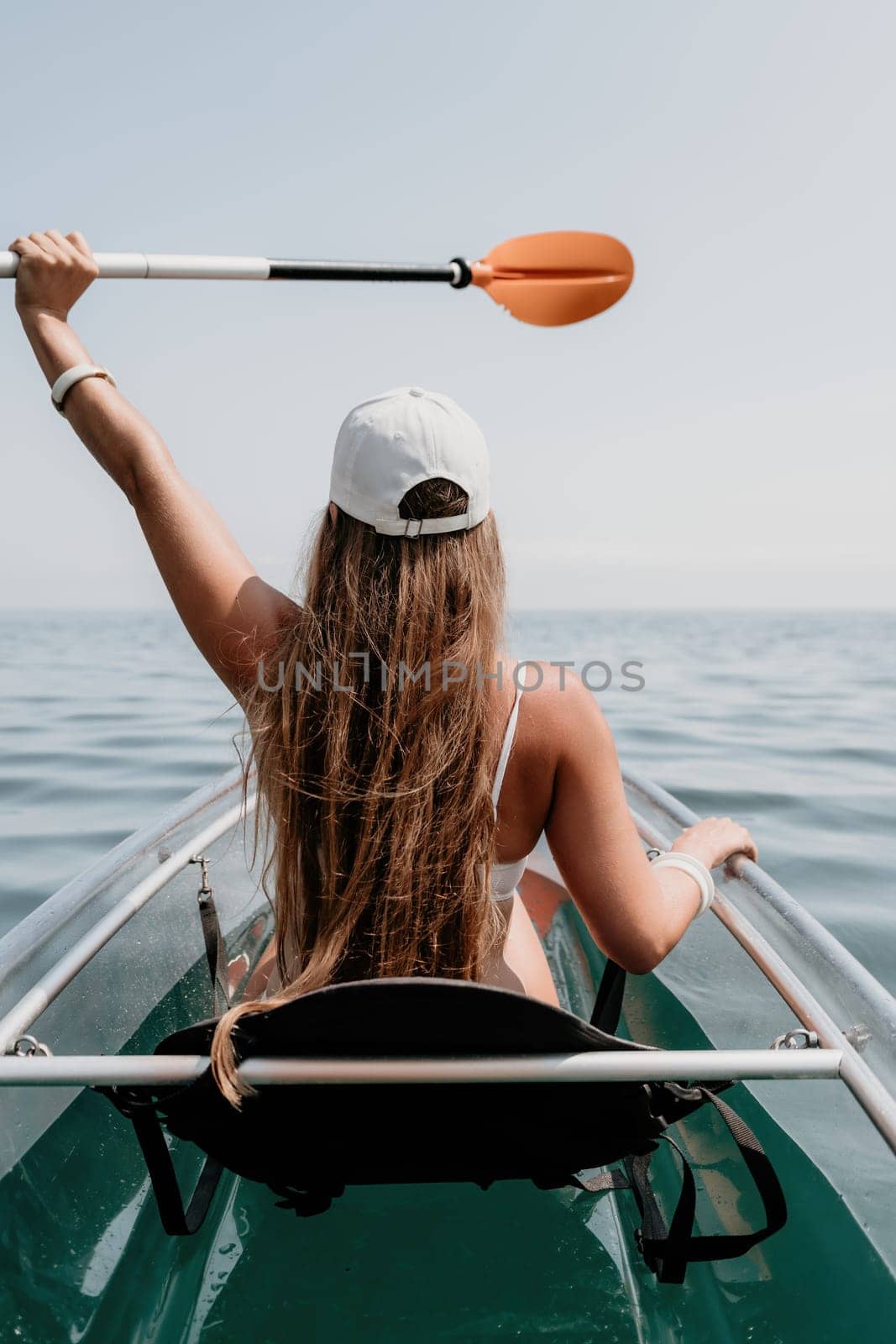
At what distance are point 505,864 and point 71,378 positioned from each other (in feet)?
3.33

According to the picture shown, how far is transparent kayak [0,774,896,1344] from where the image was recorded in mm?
1452

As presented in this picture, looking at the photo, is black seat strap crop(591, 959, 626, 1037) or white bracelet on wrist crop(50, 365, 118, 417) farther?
black seat strap crop(591, 959, 626, 1037)

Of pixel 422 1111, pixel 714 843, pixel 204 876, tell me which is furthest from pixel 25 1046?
pixel 714 843

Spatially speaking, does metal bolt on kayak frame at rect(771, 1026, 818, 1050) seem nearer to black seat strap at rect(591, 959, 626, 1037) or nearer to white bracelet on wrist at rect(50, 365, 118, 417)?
black seat strap at rect(591, 959, 626, 1037)

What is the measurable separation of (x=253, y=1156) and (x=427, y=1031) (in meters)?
0.36

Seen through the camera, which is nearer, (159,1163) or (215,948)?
(159,1163)

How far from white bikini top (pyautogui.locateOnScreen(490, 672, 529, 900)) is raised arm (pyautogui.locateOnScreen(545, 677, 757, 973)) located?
6 cm

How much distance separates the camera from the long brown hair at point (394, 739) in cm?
132

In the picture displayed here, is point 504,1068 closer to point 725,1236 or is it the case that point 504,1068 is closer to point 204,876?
point 725,1236

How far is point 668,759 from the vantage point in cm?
694

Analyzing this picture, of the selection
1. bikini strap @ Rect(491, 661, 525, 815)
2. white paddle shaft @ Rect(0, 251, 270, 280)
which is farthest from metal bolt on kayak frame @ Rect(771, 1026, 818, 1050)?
white paddle shaft @ Rect(0, 251, 270, 280)

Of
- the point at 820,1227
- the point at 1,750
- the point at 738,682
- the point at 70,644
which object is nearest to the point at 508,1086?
the point at 820,1227

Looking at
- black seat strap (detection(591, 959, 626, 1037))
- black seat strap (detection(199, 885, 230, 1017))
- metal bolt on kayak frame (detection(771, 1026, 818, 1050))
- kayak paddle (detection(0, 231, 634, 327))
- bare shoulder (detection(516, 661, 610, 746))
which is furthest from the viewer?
kayak paddle (detection(0, 231, 634, 327))

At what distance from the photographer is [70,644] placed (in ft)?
63.3
